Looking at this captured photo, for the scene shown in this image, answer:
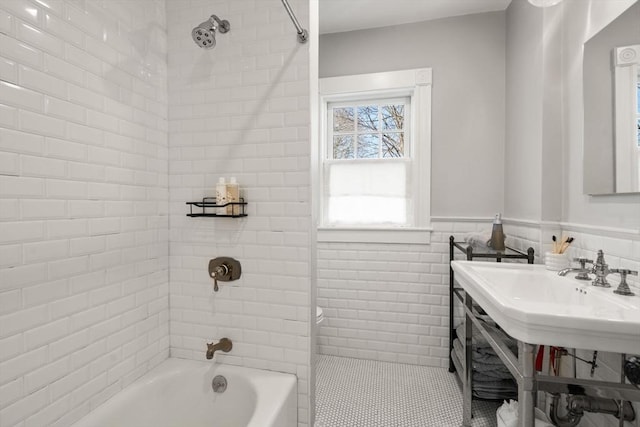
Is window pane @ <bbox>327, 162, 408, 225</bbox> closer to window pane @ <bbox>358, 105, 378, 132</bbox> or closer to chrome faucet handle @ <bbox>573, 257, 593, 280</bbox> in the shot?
window pane @ <bbox>358, 105, 378, 132</bbox>

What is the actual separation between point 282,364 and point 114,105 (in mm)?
1345

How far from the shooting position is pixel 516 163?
2.08 metres

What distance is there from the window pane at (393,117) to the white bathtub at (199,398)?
2.09 meters

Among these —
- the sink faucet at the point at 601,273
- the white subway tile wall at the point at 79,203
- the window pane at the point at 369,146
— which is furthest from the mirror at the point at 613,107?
the white subway tile wall at the point at 79,203

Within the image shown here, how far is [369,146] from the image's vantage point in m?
2.62

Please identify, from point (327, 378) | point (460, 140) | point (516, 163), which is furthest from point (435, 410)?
point (460, 140)

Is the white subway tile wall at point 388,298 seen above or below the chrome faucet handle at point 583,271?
below

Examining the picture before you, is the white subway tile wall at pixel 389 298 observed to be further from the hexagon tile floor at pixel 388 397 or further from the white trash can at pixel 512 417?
the white trash can at pixel 512 417

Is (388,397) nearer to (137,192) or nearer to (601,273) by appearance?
(601,273)

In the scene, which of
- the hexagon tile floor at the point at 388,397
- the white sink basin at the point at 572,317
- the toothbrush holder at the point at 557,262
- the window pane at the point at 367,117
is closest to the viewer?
the white sink basin at the point at 572,317

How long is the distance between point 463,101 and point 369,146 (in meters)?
0.80

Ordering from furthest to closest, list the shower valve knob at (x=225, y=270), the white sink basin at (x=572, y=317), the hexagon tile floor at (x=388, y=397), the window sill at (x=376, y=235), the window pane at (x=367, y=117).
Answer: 1. the window pane at (x=367, y=117)
2. the window sill at (x=376, y=235)
3. the hexagon tile floor at (x=388, y=397)
4. the shower valve knob at (x=225, y=270)
5. the white sink basin at (x=572, y=317)

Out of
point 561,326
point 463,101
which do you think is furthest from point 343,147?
point 561,326

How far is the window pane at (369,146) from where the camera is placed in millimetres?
2602
